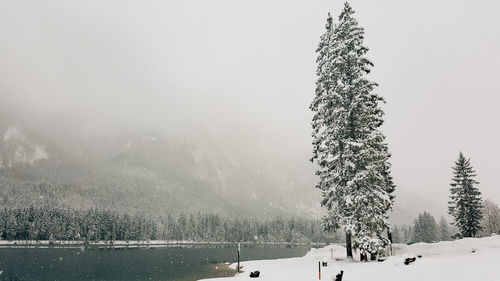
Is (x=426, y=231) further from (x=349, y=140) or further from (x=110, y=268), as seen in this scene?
(x=349, y=140)

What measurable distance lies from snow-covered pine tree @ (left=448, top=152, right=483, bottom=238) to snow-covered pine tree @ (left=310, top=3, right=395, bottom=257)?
44488mm

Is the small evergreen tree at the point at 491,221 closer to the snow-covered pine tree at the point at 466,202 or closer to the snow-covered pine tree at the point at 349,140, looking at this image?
the snow-covered pine tree at the point at 466,202

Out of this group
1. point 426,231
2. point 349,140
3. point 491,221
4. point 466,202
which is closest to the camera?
point 349,140

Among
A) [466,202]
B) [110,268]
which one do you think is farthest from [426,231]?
[110,268]

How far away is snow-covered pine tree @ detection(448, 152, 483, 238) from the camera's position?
2522 inches

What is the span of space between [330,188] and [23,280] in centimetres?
5147

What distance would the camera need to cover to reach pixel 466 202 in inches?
2534

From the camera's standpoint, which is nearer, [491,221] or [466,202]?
[466,202]

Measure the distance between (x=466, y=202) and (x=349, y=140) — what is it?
48905 mm

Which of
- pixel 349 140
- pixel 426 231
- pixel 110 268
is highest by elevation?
pixel 349 140

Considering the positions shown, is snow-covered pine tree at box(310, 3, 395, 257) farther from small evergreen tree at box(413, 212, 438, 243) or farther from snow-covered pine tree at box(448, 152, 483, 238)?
small evergreen tree at box(413, 212, 438, 243)

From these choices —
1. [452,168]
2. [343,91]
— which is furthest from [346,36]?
[452,168]

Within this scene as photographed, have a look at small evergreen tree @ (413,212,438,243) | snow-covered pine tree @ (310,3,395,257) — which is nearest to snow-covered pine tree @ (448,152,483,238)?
snow-covered pine tree @ (310,3,395,257)

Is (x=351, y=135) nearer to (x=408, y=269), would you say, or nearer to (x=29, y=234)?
(x=408, y=269)
